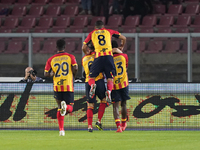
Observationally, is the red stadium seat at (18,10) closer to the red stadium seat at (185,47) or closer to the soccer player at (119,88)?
the red stadium seat at (185,47)

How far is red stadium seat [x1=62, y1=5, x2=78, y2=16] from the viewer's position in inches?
801

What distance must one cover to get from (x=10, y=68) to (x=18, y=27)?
6390 millimetres

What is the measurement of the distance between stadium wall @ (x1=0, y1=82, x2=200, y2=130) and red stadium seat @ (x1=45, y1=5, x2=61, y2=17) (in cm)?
1152

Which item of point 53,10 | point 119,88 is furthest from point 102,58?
point 53,10

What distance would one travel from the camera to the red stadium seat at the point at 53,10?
20519mm

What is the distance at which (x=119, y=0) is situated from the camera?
19281 millimetres

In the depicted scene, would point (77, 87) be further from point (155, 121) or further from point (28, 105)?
point (155, 121)

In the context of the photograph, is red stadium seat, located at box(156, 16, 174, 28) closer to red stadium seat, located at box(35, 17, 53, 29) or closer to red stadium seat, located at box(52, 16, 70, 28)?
red stadium seat, located at box(52, 16, 70, 28)

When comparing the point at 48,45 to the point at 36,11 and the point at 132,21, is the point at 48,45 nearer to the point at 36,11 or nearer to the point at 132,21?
the point at 132,21

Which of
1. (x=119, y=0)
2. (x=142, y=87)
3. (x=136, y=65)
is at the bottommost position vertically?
(x=142, y=87)

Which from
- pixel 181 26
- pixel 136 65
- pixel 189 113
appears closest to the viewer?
pixel 189 113
